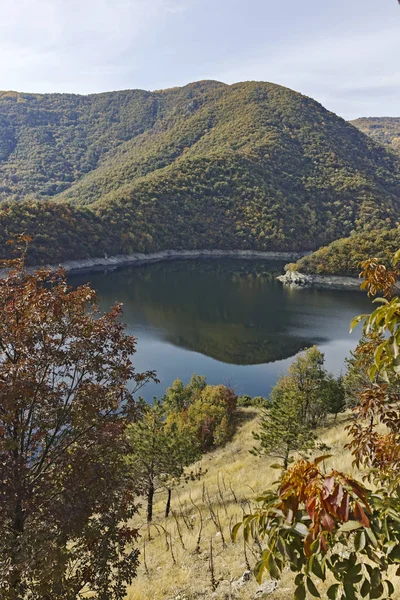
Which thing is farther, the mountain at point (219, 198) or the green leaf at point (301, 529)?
the mountain at point (219, 198)

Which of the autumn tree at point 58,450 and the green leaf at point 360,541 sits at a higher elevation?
the green leaf at point 360,541

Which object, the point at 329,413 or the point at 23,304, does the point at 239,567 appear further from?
the point at 329,413

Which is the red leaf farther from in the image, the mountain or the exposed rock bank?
the mountain

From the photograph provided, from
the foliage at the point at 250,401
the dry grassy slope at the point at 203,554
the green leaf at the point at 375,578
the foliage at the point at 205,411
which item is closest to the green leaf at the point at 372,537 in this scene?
the green leaf at the point at 375,578

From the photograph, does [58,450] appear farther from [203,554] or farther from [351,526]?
[351,526]

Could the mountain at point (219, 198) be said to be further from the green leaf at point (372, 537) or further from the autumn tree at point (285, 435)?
the green leaf at point (372, 537)

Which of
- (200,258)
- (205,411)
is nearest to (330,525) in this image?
(205,411)

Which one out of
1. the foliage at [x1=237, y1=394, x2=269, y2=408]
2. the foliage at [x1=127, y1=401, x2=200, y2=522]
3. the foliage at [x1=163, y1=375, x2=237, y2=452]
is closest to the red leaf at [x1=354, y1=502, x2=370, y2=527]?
the foliage at [x1=127, y1=401, x2=200, y2=522]
